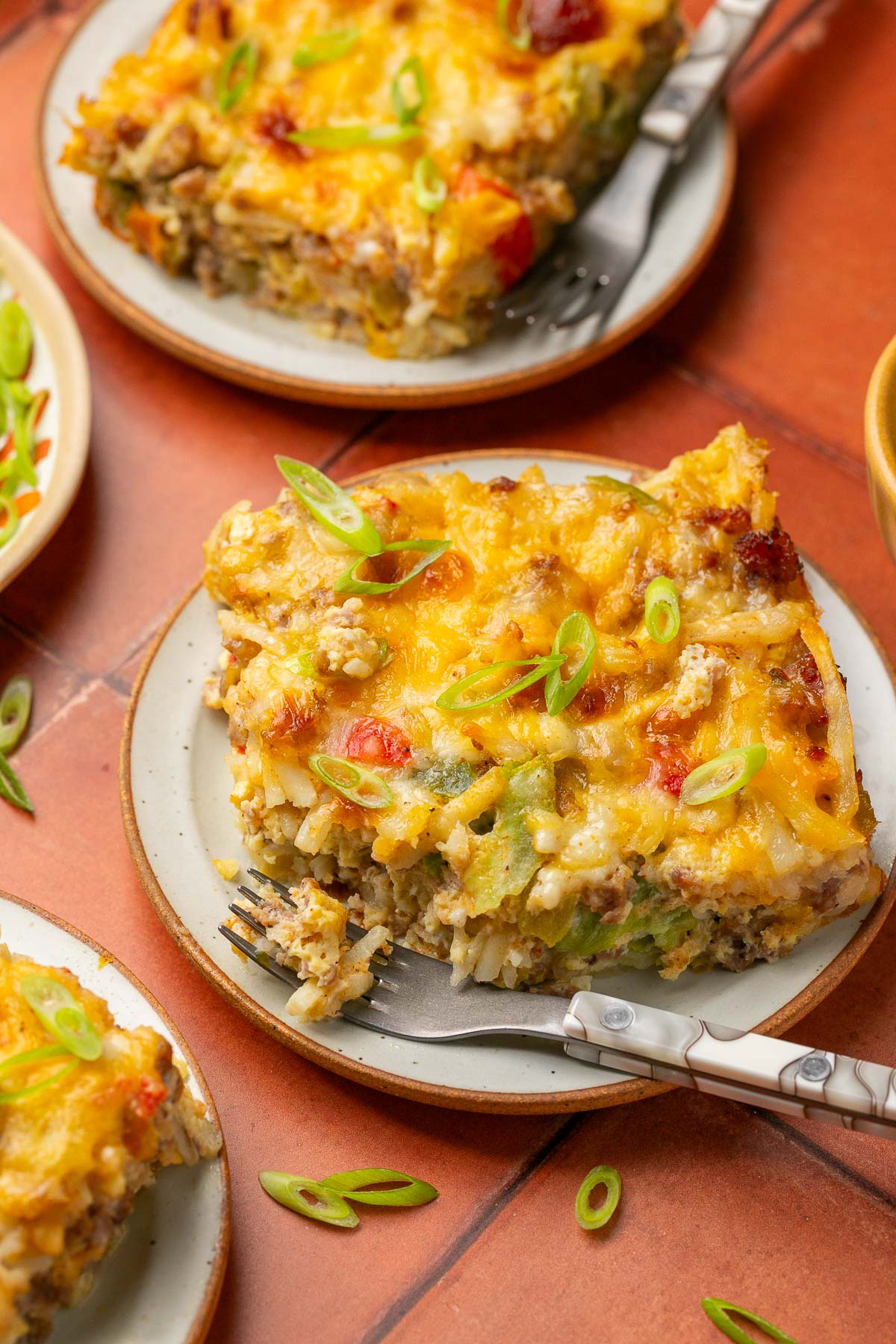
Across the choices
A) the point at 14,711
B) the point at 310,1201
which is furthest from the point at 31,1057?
the point at 14,711

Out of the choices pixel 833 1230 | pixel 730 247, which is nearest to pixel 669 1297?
pixel 833 1230

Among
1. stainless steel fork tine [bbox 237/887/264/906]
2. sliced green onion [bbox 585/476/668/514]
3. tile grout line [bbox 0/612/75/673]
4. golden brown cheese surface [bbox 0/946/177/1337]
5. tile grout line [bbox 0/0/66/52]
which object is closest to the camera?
golden brown cheese surface [bbox 0/946/177/1337]

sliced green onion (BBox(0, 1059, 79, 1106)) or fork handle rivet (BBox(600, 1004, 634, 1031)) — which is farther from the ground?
fork handle rivet (BBox(600, 1004, 634, 1031))

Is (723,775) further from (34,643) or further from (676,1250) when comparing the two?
(34,643)

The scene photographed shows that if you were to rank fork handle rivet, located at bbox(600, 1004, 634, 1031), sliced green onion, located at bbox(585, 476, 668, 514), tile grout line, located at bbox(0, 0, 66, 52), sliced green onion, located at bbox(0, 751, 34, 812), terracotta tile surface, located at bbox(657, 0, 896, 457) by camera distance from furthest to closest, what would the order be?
1. tile grout line, located at bbox(0, 0, 66, 52)
2. terracotta tile surface, located at bbox(657, 0, 896, 457)
3. sliced green onion, located at bbox(0, 751, 34, 812)
4. sliced green onion, located at bbox(585, 476, 668, 514)
5. fork handle rivet, located at bbox(600, 1004, 634, 1031)

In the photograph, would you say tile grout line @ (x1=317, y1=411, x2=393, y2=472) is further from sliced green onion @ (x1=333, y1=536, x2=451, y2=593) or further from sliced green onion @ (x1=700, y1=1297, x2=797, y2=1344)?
sliced green onion @ (x1=700, y1=1297, x2=797, y2=1344)

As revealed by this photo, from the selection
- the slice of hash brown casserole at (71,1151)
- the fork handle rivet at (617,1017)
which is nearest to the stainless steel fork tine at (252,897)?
the slice of hash brown casserole at (71,1151)

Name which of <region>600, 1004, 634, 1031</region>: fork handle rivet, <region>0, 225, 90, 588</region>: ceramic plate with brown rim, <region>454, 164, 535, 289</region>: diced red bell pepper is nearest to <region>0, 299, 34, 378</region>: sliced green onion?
<region>0, 225, 90, 588</region>: ceramic plate with brown rim
